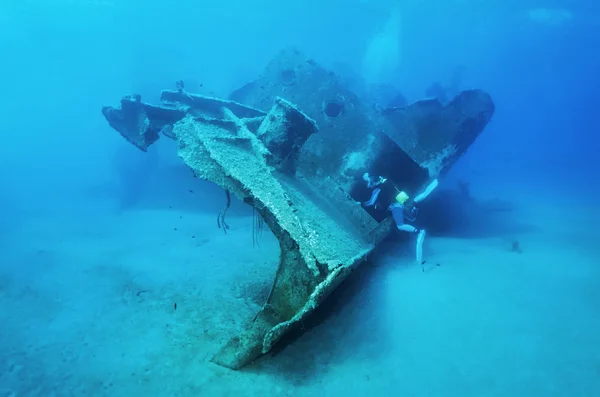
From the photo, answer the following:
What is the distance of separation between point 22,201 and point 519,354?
2524 centimetres

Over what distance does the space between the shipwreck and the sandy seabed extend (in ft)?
2.25

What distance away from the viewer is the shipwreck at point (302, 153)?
423 cm

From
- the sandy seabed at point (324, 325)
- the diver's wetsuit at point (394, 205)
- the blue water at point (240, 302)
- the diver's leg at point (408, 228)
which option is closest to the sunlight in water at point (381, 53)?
the blue water at point (240, 302)

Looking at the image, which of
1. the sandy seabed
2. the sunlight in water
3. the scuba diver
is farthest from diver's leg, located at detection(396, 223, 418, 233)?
the sunlight in water

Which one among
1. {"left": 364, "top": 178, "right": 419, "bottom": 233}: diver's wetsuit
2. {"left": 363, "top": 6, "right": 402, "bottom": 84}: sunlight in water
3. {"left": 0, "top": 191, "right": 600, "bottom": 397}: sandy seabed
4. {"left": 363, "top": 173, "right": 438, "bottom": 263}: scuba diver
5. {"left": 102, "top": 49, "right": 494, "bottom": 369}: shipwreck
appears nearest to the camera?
{"left": 0, "top": 191, "right": 600, "bottom": 397}: sandy seabed

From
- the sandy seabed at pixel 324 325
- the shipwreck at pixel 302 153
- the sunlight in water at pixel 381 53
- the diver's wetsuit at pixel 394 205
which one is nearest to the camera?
the sandy seabed at pixel 324 325

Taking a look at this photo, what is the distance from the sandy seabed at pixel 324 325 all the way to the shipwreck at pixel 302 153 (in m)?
0.69

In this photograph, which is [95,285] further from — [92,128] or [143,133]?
[92,128]

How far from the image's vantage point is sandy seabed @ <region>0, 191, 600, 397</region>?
3.77 metres

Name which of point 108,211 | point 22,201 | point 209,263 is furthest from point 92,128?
point 209,263

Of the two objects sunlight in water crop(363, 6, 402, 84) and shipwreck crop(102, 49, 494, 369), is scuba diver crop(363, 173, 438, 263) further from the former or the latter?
sunlight in water crop(363, 6, 402, 84)

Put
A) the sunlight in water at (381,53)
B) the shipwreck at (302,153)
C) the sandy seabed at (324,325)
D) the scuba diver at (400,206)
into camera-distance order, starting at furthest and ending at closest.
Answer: the sunlight in water at (381,53), the scuba diver at (400,206), the shipwreck at (302,153), the sandy seabed at (324,325)

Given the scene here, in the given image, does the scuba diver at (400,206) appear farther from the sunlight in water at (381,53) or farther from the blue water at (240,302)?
the sunlight in water at (381,53)

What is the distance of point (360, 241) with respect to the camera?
6492 mm
